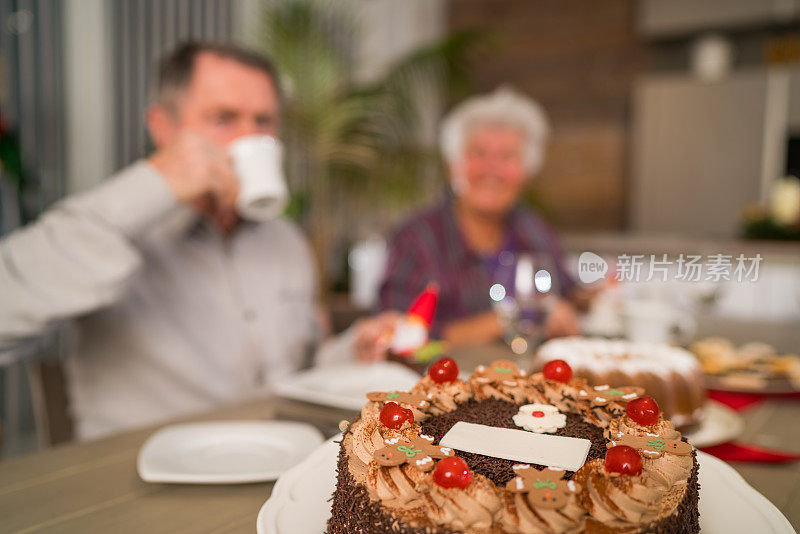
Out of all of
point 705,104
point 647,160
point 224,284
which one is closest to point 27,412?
point 224,284

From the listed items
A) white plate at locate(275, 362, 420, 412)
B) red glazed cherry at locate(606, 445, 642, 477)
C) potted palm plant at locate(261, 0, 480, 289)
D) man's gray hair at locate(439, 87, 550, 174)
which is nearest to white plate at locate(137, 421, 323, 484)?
white plate at locate(275, 362, 420, 412)

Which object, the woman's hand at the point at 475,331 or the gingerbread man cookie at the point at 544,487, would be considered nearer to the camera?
the gingerbread man cookie at the point at 544,487

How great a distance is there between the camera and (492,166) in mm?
2277

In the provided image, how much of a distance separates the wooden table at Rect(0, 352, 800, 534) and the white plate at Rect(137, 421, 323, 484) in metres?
0.02

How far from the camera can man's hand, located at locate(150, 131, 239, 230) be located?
1.16 meters

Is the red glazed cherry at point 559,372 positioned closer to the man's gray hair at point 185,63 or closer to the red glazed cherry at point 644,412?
the red glazed cherry at point 644,412

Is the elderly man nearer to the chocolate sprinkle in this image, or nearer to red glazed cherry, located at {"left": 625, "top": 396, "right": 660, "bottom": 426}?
the chocolate sprinkle

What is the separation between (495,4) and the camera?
18.1 feet

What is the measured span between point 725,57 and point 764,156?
828mm

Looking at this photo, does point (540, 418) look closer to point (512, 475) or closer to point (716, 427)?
point (512, 475)

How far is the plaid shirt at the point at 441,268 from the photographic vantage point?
2139 millimetres

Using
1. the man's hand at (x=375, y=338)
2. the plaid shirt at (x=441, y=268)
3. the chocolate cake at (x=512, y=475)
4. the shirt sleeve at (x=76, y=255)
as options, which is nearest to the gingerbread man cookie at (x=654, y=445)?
the chocolate cake at (x=512, y=475)

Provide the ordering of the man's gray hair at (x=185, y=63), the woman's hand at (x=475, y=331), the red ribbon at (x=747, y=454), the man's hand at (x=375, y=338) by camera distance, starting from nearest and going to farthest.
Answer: the red ribbon at (x=747, y=454), the man's hand at (x=375, y=338), the man's gray hair at (x=185, y=63), the woman's hand at (x=475, y=331)

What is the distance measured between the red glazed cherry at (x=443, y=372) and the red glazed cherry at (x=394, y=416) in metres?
0.13
